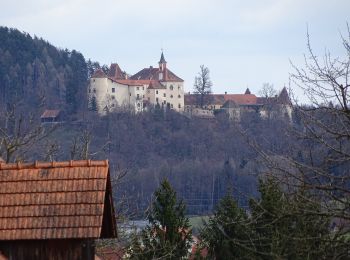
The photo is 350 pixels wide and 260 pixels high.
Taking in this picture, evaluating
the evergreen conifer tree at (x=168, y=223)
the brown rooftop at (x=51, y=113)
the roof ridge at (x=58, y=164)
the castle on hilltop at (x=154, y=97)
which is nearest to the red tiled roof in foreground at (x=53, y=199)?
the roof ridge at (x=58, y=164)

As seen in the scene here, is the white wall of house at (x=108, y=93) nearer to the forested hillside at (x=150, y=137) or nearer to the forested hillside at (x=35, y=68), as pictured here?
the forested hillside at (x=150, y=137)

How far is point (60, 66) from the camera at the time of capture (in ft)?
559

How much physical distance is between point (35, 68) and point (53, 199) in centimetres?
16126

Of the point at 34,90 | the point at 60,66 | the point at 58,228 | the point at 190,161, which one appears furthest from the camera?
the point at 60,66

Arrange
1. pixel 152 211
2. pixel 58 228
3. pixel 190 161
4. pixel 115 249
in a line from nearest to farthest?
pixel 58 228 → pixel 115 249 → pixel 152 211 → pixel 190 161

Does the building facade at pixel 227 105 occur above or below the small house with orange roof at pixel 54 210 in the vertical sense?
above

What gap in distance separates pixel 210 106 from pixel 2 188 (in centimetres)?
13063

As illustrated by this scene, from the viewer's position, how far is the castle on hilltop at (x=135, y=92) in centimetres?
13162

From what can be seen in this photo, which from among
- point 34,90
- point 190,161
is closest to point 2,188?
point 190,161

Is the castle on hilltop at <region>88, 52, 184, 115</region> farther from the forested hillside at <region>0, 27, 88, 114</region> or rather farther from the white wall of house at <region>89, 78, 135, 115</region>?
the forested hillside at <region>0, 27, 88, 114</region>

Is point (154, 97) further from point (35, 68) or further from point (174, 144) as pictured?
point (35, 68)

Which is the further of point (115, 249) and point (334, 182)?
point (115, 249)

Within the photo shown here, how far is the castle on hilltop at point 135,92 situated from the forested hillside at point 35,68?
1209 cm

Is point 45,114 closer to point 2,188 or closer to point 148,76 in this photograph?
point 148,76
